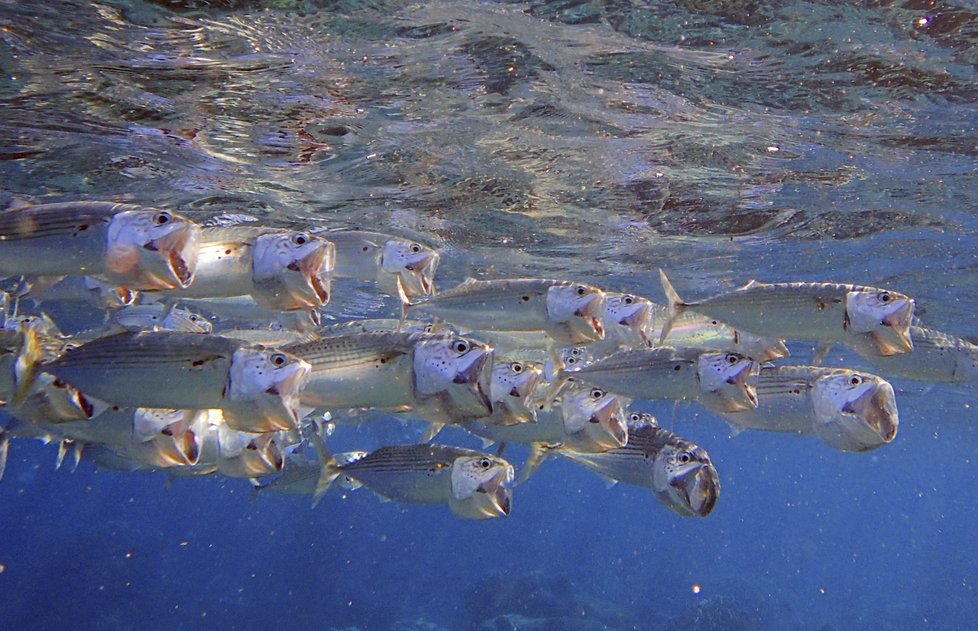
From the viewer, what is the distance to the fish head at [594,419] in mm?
5465

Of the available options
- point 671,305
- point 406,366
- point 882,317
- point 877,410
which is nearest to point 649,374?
point 671,305

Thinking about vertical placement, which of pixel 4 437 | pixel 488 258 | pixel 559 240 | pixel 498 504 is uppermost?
pixel 498 504

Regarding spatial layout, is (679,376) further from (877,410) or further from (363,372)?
(363,372)

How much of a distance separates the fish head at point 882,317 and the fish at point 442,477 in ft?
9.98

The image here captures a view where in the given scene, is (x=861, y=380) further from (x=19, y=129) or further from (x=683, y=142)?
(x=19, y=129)

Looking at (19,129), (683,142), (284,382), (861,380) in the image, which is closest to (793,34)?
(683,142)

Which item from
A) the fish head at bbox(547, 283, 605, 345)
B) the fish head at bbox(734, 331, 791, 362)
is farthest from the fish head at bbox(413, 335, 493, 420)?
the fish head at bbox(734, 331, 791, 362)

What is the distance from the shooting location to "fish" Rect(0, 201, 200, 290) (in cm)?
393

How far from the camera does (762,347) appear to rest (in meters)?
6.34

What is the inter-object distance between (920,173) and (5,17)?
13478 millimetres

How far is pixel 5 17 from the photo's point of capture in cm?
750

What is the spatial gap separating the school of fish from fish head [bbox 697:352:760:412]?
0.05ft

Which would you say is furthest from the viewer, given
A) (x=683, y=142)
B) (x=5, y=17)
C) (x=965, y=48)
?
(x=683, y=142)

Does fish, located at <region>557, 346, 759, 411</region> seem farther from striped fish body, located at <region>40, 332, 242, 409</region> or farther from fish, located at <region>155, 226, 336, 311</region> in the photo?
striped fish body, located at <region>40, 332, 242, 409</region>
